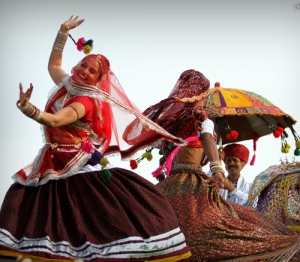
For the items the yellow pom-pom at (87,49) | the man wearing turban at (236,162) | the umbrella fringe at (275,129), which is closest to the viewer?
the yellow pom-pom at (87,49)

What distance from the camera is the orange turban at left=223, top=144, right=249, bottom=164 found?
28.4 ft

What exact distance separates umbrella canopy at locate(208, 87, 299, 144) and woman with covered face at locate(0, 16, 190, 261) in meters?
2.73

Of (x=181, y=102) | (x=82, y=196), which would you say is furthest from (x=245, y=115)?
(x=82, y=196)

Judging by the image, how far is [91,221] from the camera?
4.80 meters

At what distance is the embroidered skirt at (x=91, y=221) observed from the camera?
15.1 ft

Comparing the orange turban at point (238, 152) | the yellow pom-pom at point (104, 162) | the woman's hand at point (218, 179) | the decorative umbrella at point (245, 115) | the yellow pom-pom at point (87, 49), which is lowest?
the woman's hand at point (218, 179)

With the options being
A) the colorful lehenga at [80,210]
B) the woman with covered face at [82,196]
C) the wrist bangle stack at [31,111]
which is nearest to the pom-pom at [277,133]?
the woman with covered face at [82,196]

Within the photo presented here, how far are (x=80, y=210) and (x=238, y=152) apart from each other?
412 centimetres

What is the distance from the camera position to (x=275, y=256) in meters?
5.98

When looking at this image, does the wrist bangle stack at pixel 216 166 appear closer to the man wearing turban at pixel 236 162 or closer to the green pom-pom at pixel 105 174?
the green pom-pom at pixel 105 174

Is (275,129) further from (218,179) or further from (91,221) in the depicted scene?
(91,221)

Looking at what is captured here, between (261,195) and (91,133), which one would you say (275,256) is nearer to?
(261,195)

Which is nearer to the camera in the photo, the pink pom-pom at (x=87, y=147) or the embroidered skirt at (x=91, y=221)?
the embroidered skirt at (x=91, y=221)

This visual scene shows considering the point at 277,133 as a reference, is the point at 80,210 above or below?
below
